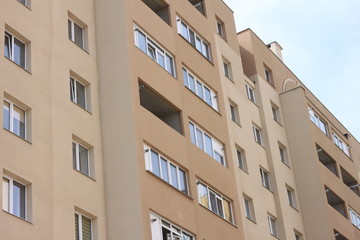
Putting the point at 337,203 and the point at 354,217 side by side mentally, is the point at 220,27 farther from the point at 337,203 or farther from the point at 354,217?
the point at 354,217

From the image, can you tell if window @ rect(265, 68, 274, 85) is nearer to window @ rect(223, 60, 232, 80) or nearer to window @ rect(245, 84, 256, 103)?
window @ rect(245, 84, 256, 103)

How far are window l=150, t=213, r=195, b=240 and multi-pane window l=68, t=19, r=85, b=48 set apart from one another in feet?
23.9

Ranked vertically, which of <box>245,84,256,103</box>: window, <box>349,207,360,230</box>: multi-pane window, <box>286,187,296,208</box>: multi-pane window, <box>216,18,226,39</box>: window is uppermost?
<box>216,18,226,39</box>: window

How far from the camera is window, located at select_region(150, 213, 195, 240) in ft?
87.3

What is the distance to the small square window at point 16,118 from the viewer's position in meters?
24.5

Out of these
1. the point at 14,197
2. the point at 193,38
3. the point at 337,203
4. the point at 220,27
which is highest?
the point at 220,27

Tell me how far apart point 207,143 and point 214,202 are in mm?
2620

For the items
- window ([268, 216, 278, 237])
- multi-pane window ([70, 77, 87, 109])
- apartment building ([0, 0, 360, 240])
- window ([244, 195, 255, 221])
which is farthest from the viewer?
window ([268, 216, 278, 237])

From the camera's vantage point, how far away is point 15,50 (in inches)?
1030

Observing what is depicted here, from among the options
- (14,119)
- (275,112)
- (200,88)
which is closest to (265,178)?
(275,112)

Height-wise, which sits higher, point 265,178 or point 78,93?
point 265,178

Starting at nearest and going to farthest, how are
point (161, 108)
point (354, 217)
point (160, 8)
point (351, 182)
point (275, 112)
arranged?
point (161, 108) < point (160, 8) < point (275, 112) < point (354, 217) < point (351, 182)

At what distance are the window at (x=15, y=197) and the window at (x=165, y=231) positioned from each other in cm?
476

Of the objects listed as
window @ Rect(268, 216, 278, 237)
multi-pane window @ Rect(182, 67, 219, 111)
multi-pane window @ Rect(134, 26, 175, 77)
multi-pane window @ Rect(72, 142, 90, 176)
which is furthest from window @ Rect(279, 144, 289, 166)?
multi-pane window @ Rect(72, 142, 90, 176)
